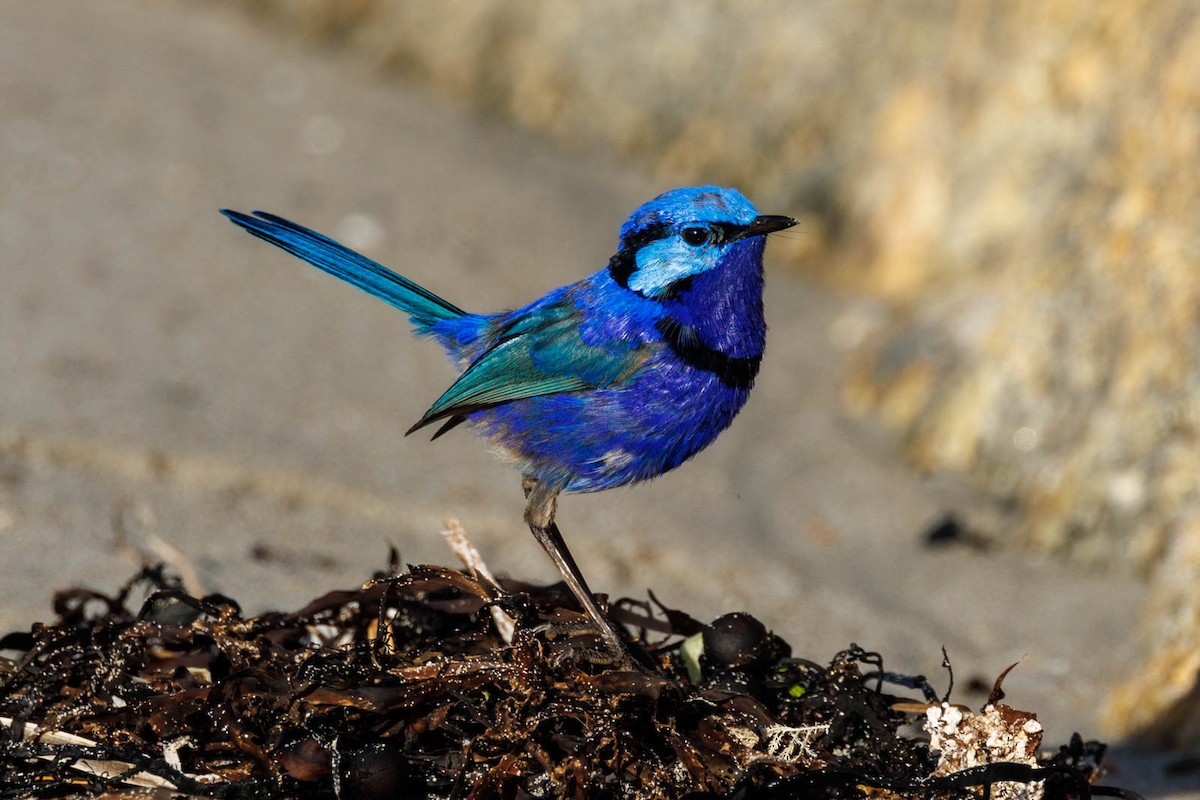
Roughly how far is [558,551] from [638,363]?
481mm

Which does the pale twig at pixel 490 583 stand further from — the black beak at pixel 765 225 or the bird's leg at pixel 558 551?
the black beak at pixel 765 225

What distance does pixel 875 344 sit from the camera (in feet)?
20.2

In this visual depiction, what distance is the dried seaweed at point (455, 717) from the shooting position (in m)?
2.79

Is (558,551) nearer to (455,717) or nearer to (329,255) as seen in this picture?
(455,717)

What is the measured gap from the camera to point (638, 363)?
10.8 ft

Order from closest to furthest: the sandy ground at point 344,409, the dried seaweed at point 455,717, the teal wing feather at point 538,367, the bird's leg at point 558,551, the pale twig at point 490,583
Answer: the dried seaweed at point 455,717, the bird's leg at point 558,551, the pale twig at point 490,583, the teal wing feather at point 538,367, the sandy ground at point 344,409

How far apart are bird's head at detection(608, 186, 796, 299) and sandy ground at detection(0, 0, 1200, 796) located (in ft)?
3.34

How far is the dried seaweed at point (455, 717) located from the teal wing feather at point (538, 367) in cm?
50

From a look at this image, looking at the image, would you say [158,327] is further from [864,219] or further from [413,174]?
[864,219]

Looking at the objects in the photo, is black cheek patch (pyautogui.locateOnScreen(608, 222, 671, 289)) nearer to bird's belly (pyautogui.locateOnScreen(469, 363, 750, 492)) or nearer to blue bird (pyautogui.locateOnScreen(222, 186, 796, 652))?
blue bird (pyautogui.locateOnScreen(222, 186, 796, 652))

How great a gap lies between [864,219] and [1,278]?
3.76m

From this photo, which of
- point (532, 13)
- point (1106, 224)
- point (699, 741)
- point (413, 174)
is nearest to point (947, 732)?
point (699, 741)

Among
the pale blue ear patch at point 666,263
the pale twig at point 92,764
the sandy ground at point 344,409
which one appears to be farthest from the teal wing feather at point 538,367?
the pale twig at point 92,764

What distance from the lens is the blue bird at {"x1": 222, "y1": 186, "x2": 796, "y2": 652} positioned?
3.24 metres
